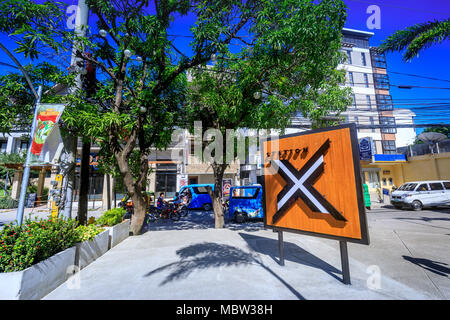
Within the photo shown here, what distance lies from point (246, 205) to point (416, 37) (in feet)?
35.8

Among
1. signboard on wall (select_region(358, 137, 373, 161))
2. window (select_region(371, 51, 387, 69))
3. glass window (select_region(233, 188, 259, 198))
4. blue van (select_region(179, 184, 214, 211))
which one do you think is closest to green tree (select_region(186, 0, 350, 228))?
glass window (select_region(233, 188, 259, 198))

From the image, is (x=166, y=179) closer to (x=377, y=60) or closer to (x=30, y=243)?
(x=30, y=243)

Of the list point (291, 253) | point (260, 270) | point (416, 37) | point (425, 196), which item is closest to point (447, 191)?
point (425, 196)

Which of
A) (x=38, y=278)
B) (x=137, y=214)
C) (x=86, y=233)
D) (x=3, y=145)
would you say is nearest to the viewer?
(x=38, y=278)

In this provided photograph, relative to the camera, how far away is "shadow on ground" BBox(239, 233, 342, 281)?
14.8ft

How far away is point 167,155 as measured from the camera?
23578 millimetres

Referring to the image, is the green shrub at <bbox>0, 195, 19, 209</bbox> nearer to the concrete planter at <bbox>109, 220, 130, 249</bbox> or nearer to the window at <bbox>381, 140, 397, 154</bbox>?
the concrete planter at <bbox>109, 220, 130, 249</bbox>

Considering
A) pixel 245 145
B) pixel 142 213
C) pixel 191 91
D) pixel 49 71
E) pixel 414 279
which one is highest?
pixel 191 91

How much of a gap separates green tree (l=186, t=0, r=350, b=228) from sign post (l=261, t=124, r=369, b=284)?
2892 mm

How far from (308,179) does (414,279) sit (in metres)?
2.60

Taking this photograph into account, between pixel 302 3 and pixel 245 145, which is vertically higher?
pixel 302 3

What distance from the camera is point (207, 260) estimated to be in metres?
4.89
